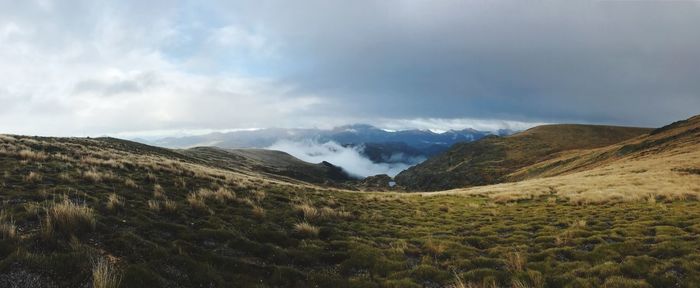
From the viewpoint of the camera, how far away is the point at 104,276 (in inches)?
353

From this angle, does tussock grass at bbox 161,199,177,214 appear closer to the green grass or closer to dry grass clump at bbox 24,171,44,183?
the green grass

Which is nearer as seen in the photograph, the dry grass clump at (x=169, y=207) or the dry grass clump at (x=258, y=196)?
the dry grass clump at (x=169, y=207)

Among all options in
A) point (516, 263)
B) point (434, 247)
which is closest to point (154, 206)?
point (434, 247)

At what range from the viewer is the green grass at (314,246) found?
35.5 ft

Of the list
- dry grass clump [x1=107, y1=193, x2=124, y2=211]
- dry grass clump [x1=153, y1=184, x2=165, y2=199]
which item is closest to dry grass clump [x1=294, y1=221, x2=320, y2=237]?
dry grass clump [x1=107, y1=193, x2=124, y2=211]

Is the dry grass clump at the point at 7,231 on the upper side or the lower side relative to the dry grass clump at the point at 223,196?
upper

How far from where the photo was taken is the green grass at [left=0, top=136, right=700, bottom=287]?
10.8 metres

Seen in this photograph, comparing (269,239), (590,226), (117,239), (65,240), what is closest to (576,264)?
(590,226)

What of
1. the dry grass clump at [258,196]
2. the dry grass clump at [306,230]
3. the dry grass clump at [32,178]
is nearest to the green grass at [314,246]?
the dry grass clump at [306,230]

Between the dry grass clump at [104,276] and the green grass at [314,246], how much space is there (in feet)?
0.33

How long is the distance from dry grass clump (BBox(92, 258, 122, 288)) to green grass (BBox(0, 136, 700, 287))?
0.10 m

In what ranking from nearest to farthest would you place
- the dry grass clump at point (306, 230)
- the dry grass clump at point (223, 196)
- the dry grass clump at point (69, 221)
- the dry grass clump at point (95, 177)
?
the dry grass clump at point (69, 221), the dry grass clump at point (306, 230), the dry grass clump at point (95, 177), the dry grass clump at point (223, 196)

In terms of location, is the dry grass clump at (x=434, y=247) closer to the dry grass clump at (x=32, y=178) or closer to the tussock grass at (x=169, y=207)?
the tussock grass at (x=169, y=207)

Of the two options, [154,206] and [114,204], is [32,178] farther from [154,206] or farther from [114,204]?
[154,206]
